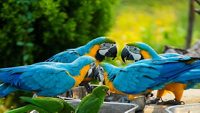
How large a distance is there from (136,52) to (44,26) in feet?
9.28

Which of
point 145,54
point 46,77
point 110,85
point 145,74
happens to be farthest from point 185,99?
point 46,77

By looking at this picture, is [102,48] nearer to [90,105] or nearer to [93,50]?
[93,50]

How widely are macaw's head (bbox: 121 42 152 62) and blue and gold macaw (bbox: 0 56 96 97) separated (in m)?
0.37

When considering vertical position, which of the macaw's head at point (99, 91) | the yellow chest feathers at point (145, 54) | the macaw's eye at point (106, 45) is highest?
the macaw's eye at point (106, 45)

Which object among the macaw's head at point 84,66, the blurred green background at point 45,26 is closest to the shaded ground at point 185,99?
the macaw's head at point 84,66

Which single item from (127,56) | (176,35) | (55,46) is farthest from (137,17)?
(127,56)

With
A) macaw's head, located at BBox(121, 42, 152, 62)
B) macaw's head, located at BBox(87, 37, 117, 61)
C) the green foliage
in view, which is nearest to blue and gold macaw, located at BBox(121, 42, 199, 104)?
macaw's head, located at BBox(121, 42, 152, 62)

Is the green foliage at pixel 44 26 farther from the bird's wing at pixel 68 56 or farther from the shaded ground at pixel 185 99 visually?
the shaded ground at pixel 185 99

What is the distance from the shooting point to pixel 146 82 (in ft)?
13.2

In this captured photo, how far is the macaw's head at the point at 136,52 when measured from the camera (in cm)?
430

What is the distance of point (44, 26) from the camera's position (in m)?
7.03

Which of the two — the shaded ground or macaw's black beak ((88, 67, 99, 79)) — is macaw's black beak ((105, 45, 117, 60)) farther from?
the shaded ground

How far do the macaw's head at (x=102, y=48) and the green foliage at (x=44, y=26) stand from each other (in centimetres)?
244

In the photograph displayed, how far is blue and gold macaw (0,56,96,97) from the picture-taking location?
4008 millimetres
